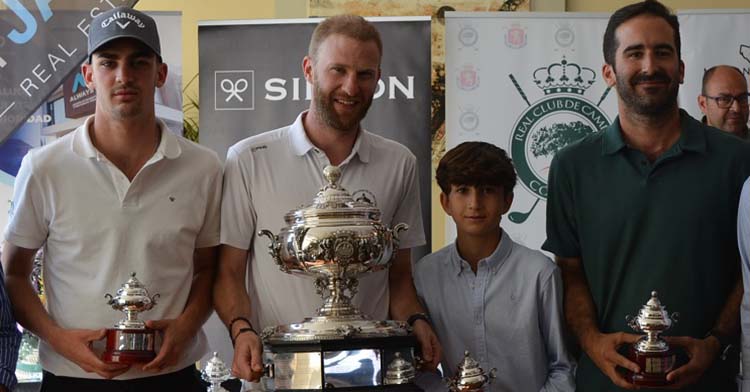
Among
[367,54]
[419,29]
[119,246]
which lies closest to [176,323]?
[119,246]

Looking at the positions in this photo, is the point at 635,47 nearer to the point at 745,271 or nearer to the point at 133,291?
the point at 745,271

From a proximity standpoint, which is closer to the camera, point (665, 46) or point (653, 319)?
point (653, 319)

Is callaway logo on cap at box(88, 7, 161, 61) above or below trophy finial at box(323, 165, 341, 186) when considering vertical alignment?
above

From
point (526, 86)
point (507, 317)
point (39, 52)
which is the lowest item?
point (507, 317)

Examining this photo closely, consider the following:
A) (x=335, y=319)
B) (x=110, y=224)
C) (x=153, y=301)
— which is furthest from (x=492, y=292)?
(x=110, y=224)

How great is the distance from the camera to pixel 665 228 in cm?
321

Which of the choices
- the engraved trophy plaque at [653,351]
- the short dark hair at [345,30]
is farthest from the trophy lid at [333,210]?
the engraved trophy plaque at [653,351]

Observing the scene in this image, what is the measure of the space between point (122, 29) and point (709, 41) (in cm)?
367

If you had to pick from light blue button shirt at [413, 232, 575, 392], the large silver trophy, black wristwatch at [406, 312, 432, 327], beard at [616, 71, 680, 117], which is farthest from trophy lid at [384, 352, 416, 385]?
beard at [616, 71, 680, 117]

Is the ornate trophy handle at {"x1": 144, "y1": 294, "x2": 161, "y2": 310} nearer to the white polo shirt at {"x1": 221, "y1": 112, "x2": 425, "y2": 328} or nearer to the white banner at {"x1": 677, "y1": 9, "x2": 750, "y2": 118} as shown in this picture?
the white polo shirt at {"x1": 221, "y1": 112, "x2": 425, "y2": 328}

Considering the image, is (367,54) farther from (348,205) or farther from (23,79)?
A: (23,79)

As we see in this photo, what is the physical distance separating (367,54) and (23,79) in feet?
9.60

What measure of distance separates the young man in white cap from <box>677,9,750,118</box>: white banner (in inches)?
135

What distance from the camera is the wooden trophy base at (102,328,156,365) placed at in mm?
2896
